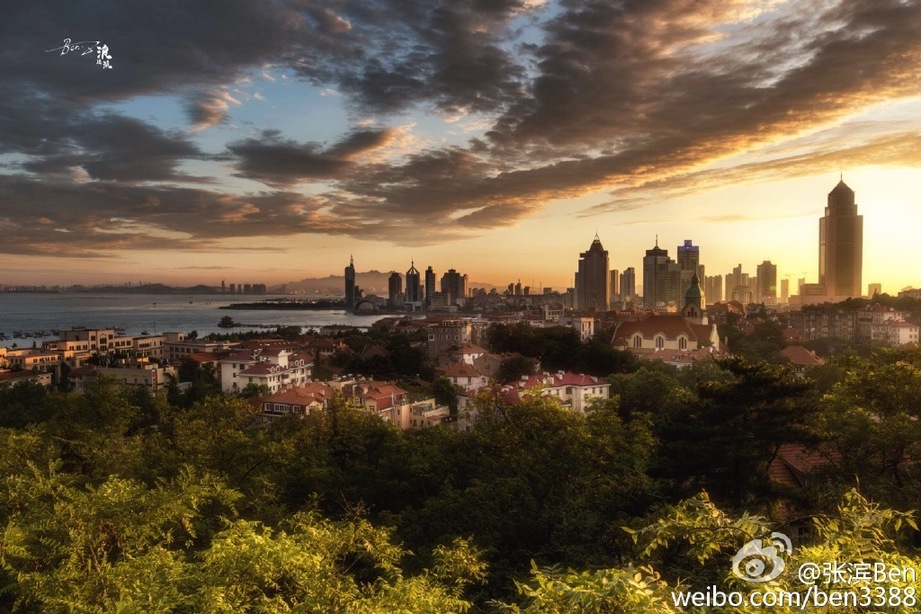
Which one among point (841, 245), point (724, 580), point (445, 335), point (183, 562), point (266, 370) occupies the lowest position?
point (266, 370)

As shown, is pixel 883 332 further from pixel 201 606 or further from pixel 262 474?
pixel 201 606

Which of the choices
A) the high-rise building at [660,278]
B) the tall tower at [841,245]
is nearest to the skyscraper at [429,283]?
the high-rise building at [660,278]

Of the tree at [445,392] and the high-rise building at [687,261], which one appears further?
the high-rise building at [687,261]

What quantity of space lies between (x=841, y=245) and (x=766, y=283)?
2428 inches

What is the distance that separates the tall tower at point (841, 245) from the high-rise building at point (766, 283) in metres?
52.4

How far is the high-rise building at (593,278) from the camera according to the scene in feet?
459

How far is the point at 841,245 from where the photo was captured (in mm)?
95062

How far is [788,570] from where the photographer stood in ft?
9.78

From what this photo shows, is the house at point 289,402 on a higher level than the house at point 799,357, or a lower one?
lower

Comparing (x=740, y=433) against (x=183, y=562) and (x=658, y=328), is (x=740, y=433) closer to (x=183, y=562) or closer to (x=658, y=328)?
(x=183, y=562)

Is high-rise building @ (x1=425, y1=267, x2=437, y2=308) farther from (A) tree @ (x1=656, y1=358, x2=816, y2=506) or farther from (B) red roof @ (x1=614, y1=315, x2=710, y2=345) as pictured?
(A) tree @ (x1=656, y1=358, x2=816, y2=506)

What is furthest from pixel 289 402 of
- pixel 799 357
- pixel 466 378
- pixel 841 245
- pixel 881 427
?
pixel 841 245

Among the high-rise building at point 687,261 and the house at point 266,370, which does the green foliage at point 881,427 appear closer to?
the house at point 266,370

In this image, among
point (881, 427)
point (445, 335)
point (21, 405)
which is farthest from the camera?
point (445, 335)
